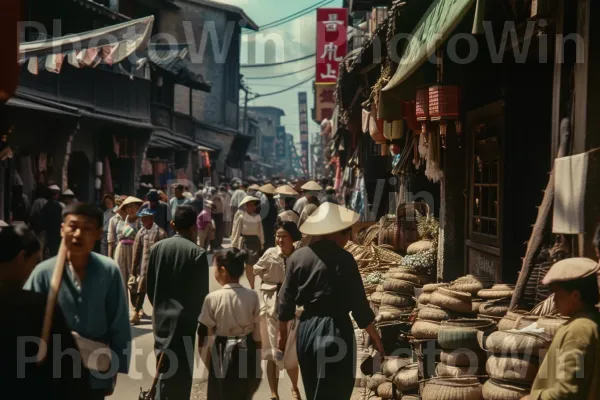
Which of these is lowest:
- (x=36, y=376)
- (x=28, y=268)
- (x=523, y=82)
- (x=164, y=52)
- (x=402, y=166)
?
(x=36, y=376)

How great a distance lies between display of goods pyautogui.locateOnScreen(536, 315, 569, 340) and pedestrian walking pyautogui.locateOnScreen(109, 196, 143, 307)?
7.39 meters

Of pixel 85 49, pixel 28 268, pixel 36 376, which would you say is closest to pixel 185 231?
pixel 28 268

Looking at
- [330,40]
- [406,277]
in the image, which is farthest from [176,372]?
[330,40]

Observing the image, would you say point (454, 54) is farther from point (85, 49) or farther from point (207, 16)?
point (207, 16)

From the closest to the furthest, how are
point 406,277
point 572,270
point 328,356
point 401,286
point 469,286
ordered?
point 572,270 → point 328,356 → point 469,286 → point 401,286 → point 406,277

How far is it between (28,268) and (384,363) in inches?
169

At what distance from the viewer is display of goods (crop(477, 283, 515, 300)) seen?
7777 millimetres

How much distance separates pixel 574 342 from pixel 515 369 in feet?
6.09

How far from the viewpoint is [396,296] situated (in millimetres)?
10078

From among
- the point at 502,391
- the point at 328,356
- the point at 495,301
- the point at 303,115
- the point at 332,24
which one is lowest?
the point at 502,391

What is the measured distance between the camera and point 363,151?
72.7ft

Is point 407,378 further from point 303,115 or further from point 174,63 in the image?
point 303,115

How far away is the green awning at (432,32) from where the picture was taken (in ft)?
24.4

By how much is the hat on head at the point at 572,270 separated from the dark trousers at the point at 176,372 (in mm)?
3666
